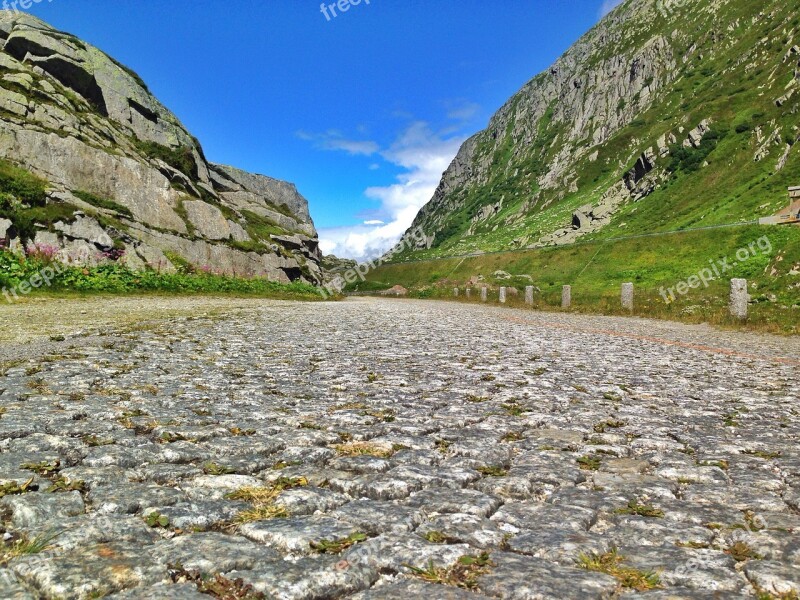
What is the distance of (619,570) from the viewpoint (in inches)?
83.7

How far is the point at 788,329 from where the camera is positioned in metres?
14.5

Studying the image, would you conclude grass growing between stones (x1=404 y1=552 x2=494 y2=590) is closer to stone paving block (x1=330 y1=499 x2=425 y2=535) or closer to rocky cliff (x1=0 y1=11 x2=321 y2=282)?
stone paving block (x1=330 y1=499 x2=425 y2=535)

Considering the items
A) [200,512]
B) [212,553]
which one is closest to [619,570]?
[212,553]

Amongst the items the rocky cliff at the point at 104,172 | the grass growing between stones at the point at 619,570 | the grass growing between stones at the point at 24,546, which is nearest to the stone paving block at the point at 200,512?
the grass growing between stones at the point at 24,546

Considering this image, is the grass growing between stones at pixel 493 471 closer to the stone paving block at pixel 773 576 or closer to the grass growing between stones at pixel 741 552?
the grass growing between stones at pixel 741 552

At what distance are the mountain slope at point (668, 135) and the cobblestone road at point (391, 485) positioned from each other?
6146cm

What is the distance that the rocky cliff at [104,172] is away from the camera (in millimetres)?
33562

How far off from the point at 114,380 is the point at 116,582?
4719 mm

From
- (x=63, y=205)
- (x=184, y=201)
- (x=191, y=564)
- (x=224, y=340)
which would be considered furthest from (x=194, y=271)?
(x=191, y=564)

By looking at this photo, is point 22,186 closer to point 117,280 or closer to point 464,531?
point 117,280

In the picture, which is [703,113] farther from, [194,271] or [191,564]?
[191,564]

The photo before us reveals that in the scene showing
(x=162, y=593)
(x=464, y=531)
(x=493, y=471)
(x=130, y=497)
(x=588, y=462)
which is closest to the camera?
(x=162, y=593)

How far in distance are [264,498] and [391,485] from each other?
2.56ft

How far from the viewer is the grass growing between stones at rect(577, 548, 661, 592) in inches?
79.4
